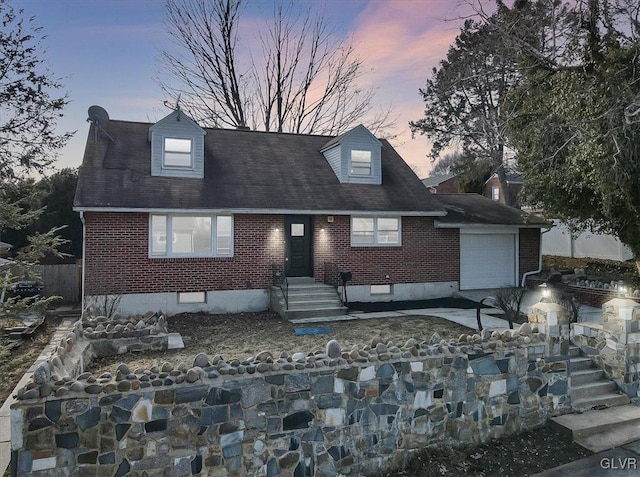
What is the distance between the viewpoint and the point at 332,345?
5.10 meters

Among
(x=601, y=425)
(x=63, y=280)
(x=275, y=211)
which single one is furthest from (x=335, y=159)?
(x=63, y=280)

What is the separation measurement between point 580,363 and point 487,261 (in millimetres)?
8461

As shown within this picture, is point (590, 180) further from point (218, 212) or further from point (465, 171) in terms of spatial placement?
point (465, 171)

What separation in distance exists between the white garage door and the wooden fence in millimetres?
14969

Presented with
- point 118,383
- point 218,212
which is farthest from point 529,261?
point 118,383

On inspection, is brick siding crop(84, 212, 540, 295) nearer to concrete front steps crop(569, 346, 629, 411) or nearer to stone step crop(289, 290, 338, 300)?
stone step crop(289, 290, 338, 300)

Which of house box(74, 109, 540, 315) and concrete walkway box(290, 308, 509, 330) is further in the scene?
house box(74, 109, 540, 315)

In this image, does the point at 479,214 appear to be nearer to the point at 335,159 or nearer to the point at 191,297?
the point at 335,159

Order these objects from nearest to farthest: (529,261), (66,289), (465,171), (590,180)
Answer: (590,180) → (529,261) → (66,289) → (465,171)

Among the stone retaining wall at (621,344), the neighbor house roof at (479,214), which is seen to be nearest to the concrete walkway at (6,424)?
the stone retaining wall at (621,344)

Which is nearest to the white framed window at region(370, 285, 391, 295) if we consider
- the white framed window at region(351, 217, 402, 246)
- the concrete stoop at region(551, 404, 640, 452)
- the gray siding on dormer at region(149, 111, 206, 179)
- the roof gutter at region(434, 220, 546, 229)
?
the white framed window at region(351, 217, 402, 246)

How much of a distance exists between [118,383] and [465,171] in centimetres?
2676

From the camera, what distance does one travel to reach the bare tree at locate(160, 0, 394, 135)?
74.7 ft

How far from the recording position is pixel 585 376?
6.86 metres
